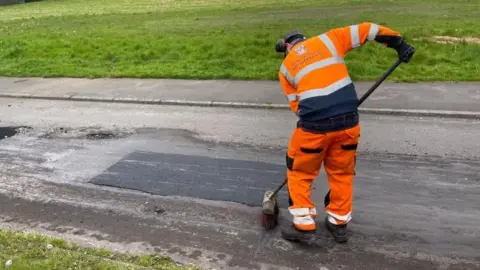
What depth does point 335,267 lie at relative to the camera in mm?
3957

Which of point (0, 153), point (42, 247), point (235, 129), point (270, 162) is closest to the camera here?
point (42, 247)

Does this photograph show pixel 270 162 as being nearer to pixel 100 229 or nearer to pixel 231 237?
pixel 231 237

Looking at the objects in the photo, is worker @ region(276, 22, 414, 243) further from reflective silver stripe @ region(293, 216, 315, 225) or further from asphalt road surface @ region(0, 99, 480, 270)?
asphalt road surface @ region(0, 99, 480, 270)

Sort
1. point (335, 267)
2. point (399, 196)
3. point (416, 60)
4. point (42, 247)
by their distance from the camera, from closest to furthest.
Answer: point (335, 267) < point (42, 247) < point (399, 196) < point (416, 60)

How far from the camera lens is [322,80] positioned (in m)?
4.05

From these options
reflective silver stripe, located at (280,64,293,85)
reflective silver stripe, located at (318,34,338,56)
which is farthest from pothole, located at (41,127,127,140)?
reflective silver stripe, located at (318,34,338,56)

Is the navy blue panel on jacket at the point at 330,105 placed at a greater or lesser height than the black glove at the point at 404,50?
lesser

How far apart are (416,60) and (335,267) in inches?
317

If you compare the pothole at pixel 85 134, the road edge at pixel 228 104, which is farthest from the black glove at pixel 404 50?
the pothole at pixel 85 134

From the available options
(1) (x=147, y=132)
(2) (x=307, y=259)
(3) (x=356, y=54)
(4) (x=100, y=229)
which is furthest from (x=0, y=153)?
(3) (x=356, y=54)

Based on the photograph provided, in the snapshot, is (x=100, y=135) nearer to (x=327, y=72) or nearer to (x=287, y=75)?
(x=287, y=75)

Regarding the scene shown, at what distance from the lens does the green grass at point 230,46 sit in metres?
10.6

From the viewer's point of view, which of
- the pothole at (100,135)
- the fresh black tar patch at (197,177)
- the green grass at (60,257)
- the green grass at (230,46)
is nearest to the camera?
the green grass at (60,257)

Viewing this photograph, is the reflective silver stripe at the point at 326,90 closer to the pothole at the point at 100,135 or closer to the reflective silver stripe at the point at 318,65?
the reflective silver stripe at the point at 318,65
